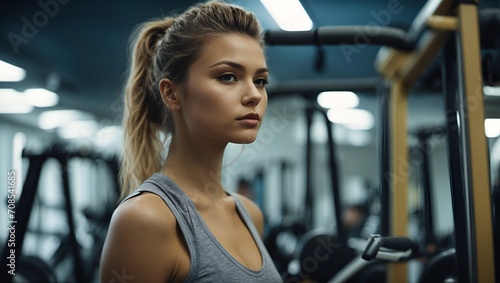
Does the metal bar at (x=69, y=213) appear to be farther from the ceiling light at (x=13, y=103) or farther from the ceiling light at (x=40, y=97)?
the ceiling light at (x=40, y=97)

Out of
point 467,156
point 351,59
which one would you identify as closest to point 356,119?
point 351,59

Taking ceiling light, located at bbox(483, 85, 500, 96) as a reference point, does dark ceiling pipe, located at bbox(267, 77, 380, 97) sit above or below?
above

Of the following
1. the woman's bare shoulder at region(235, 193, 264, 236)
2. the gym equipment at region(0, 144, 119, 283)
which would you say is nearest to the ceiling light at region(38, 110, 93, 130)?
the gym equipment at region(0, 144, 119, 283)

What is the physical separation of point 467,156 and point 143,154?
0.83 metres

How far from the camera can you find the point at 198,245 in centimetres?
92

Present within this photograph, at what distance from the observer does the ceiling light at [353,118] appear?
7602mm

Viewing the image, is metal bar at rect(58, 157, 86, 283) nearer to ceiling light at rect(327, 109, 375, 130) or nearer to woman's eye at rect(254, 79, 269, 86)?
woman's eye at rect(254, 79, 269, 86)

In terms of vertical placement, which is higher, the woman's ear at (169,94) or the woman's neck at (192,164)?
the woman's ear at (169,94)

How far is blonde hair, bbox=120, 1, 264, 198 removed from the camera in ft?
3.32

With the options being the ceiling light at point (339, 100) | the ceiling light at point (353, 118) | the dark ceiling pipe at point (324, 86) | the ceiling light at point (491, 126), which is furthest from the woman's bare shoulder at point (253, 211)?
the ceiling light at point (353, 118)

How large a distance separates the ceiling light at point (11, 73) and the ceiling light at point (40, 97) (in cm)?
57

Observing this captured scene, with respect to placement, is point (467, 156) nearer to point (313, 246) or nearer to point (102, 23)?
point (313, 246)

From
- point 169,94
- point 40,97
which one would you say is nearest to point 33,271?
point 169,94

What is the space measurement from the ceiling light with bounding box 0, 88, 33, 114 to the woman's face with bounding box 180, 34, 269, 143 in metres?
5.18
